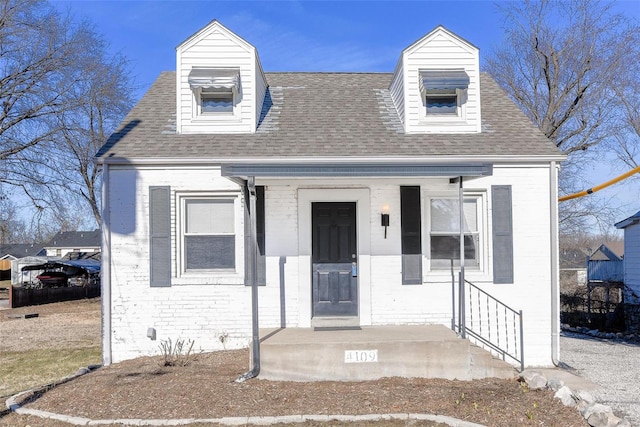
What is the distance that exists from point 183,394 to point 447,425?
118 inches

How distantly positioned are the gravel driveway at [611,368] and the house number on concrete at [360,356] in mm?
2858

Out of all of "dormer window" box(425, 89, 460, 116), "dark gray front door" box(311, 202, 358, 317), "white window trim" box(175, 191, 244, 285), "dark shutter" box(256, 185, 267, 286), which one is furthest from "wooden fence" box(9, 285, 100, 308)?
"dormer window" box(425, 89, 460, 116)

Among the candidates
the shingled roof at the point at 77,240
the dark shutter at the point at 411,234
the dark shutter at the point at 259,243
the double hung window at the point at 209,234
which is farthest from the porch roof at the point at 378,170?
the shingled roof at the point at 77,240

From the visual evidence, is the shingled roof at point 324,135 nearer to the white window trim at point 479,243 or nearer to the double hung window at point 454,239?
the white window trim at point 479,243

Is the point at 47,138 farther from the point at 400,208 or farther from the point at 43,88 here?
the point at 400,208

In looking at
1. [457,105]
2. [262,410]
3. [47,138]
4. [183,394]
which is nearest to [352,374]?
[262,410]

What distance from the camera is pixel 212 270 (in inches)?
344

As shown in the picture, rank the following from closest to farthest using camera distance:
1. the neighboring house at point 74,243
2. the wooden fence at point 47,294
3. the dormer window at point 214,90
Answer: the dormer window at point 214,90
the wooden fence at point 47,294
the neighboring house at point 74,243

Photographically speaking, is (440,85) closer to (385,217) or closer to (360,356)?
(385,217)

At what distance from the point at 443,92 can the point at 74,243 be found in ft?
198

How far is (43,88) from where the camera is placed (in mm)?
17016

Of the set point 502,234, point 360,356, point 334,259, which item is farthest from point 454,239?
point 360,356

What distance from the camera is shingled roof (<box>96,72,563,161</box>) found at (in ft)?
28.5

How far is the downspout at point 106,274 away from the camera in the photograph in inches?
332
